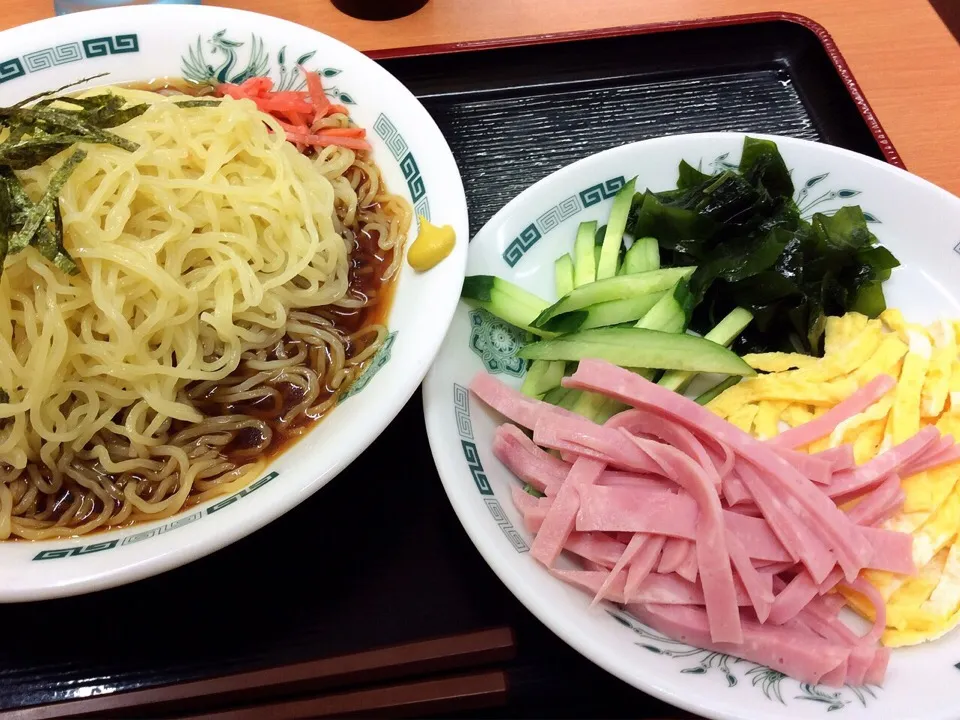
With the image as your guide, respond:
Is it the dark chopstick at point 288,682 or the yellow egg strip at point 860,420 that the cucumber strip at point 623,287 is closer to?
the yellow egg strip at point 860,420

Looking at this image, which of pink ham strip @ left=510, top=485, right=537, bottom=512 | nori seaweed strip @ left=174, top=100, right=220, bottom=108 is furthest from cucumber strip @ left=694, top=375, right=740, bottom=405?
nori seaweed strip @ left=174, top=100, right=220, bottom=108

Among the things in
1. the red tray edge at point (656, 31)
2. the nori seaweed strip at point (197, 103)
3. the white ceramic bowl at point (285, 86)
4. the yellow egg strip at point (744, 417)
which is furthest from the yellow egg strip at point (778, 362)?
the nori seaweed strip at point (197, 103)

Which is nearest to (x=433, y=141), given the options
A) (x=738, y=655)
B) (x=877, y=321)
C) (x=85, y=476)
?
(x=85, y=476)

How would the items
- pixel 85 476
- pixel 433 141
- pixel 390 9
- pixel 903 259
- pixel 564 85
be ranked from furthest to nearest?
pixel 390 9 → pixel 564 85 → pixel 903 259 → pixel 433 141 → pixel 85 476

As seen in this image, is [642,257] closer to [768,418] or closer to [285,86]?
[768,418]

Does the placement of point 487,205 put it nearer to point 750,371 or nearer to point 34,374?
point 750,371

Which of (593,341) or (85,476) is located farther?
(593,341)

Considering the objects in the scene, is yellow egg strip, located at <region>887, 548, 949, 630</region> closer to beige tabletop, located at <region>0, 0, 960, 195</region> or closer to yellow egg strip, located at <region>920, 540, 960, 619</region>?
yellow egg strip, located at <region>920, 540, 960, 619</region>

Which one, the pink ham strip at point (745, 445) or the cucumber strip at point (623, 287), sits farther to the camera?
the cucumber strip at point (623, 287)
